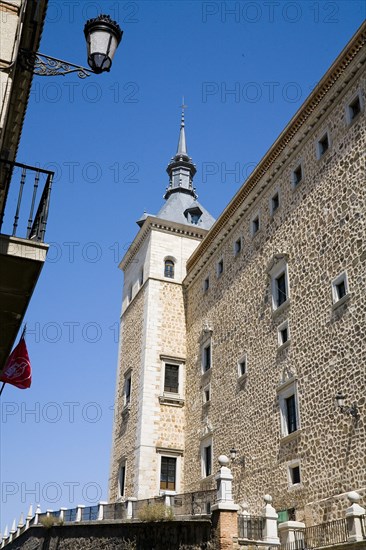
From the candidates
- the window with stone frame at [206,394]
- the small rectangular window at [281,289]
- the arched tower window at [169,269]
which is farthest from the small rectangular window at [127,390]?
the small rectangular window at [281,289]

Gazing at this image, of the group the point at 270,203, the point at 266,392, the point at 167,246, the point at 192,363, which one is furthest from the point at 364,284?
the point at 167,246

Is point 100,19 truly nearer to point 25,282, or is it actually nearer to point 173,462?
point 25,282

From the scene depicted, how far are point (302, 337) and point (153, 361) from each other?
10.4m

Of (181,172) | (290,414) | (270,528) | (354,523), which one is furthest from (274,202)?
(181,172)

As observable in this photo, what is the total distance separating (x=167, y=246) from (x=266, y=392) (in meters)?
12.4

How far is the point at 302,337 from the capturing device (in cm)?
1767

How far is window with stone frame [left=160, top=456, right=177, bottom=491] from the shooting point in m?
24.4

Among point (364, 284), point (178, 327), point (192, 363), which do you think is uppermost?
point (178, 327)

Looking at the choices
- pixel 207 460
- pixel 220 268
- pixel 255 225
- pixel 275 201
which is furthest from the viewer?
pixel 220 268

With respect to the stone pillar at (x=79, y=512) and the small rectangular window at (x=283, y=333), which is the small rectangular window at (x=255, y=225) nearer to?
the small rectangular window at (x=283, y=333)

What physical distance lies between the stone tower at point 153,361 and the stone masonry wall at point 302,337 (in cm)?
139

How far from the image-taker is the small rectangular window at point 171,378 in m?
26.3

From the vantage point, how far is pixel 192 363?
26344 mm

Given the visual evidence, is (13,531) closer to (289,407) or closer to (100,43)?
(289,407)
